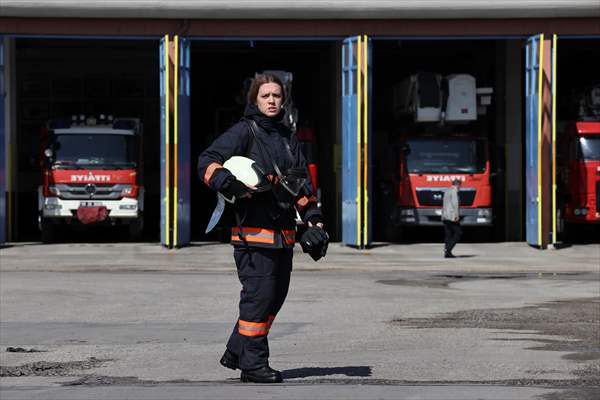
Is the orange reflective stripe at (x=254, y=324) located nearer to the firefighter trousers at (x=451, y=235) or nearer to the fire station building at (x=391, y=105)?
the firefighter trousers at (x=451, y=235)

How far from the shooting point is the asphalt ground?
7938 mm

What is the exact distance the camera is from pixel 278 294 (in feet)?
25.9

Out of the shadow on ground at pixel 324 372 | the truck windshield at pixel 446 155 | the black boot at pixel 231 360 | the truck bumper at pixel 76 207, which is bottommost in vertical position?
the shadow on ground at pixel 324 372

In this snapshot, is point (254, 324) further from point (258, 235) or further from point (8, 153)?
point (8, 153)

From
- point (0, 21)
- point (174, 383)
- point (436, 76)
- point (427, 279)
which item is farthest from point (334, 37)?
point (174, 383)

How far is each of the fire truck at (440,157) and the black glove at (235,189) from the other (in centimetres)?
1988

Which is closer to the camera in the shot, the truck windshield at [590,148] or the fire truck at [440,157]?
the truck windshield at [590,148]

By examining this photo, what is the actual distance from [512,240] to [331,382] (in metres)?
22.8

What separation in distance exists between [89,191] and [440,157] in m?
7.52

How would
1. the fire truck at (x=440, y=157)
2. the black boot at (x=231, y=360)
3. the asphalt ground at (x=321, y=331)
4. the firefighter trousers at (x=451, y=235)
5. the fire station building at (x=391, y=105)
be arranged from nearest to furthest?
the asphalt ground at (x=321, y=331) → the black boot at (x=231, y=360) → the firefighter trousers at (x=451, y=235) → the fire station building at (x=391, y=105) → the fire truck at (x=440, y=157)

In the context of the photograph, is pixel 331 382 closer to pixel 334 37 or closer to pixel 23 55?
pixel 334 37

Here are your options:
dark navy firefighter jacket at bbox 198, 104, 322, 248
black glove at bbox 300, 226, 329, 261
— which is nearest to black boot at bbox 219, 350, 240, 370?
dark navy firefighter jacket at bbox 198, 104, 322, 248

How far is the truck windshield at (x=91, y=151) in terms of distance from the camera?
88.5 ft

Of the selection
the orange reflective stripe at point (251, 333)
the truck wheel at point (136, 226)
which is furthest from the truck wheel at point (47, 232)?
the orange reflective stripe at point (251, 333)
